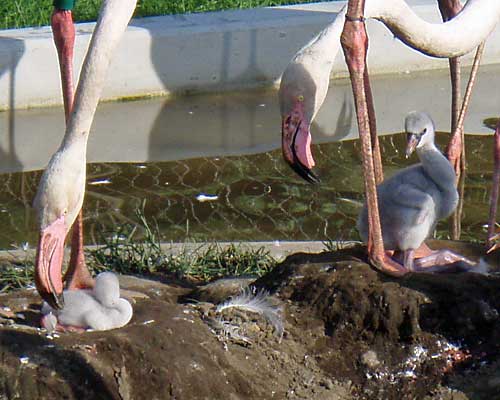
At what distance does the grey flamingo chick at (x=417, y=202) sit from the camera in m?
4.67

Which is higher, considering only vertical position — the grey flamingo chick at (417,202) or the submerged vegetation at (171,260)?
the grey flamingo chick at (417,202)

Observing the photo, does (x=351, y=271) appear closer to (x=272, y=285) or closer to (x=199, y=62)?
(x=272, y=285)

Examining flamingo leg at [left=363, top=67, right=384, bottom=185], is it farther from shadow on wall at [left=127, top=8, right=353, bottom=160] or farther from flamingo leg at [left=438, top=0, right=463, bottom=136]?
shadow on wall at [left=127, top=8, right=353, bottom=160]

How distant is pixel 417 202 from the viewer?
469 cm

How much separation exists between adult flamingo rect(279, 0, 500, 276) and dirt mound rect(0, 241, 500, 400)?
0.19 metres

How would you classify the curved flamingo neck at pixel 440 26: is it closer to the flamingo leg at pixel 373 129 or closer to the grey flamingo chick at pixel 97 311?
the flamingo leg at pixel 373 129

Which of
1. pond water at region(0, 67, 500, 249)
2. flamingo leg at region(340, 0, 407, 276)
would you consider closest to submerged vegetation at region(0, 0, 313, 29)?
pond water at region(0, 67, 500, 249)

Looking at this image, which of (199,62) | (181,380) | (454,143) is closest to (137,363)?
(181,380)

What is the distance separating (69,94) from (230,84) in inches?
148

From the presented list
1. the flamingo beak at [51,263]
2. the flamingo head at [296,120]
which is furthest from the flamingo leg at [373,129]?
the flamingo beak at [51,263]

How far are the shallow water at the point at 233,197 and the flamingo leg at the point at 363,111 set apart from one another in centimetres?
166

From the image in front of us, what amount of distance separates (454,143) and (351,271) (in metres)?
1.18

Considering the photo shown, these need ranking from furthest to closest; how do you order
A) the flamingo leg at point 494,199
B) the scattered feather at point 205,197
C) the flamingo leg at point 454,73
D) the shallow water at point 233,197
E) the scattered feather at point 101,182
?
the scattered feather at point 101,182, the scattered feather at point 205,197, the shallow water at point 233,197, the flamingo leg at point 454,73, the flamingo leg at point 494,199

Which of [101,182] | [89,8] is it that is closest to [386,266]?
[101,182]
